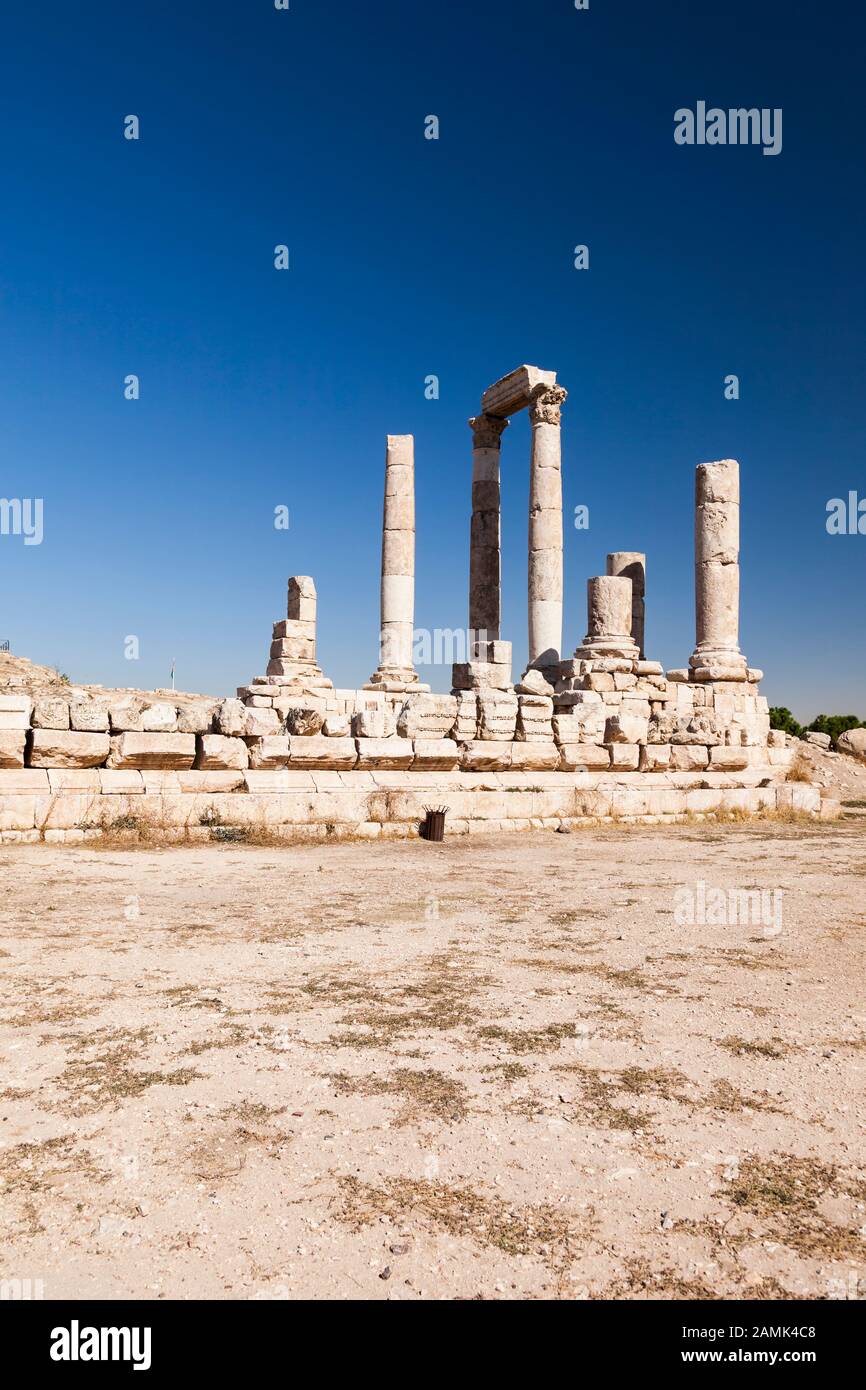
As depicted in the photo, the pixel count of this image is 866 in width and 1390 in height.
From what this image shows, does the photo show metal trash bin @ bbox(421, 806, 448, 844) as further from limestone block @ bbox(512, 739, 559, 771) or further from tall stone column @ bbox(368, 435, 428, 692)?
tall stone column @ bbox(368, 435, 428, 692)

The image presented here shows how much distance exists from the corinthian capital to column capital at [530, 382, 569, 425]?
1705 mm

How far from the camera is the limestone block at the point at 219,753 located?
→ 980cm

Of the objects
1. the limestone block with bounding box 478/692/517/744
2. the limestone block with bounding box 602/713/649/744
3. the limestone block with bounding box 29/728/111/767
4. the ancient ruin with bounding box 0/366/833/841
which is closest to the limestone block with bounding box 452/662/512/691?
the ancient ruin with bounding box 0/366/833/841

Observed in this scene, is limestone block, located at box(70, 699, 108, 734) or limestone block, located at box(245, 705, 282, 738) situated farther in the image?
limestone block, located at box(245, 705, 282, 738)

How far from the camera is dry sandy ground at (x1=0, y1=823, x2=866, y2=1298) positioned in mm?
2113

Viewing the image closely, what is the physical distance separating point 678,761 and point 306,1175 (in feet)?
36.7

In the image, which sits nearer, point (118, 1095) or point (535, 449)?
point (118, 1095)

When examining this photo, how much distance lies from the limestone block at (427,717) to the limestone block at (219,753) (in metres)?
2.14

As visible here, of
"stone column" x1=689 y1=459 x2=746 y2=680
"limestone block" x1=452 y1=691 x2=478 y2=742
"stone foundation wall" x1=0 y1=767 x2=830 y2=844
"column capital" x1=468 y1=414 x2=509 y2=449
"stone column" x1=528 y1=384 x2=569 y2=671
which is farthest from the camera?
"column capital" x1=468 y1=414 x2=509 y2=449

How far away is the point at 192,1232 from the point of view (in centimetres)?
220
